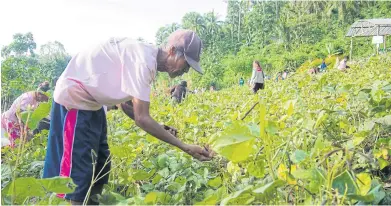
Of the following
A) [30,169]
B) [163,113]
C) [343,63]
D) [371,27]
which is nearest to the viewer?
[30,169]

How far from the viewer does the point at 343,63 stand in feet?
31.5

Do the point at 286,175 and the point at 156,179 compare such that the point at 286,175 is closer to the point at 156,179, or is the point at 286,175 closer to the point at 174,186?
the point at 174,186

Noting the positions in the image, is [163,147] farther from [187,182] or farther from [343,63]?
[343,63]

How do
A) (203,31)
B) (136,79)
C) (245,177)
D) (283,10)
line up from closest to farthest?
(245,177) → (136,79) → (203,31) → (283,10)

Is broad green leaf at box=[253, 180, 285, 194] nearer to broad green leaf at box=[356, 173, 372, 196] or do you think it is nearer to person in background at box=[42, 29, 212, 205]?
broad green leaf at box=[356, 173, 372, 196]

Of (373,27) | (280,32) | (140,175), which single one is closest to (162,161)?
(140,175)

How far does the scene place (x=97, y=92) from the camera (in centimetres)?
198

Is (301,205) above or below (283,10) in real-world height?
above

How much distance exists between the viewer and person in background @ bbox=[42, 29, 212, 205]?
1.92 metres

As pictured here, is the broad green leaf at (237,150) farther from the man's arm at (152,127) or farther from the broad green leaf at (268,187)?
the man's arm at (152,127)

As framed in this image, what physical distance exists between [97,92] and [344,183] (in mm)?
1204

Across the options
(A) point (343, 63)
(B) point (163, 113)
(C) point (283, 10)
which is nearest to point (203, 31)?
(C) point (283, 10)

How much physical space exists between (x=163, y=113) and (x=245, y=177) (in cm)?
261

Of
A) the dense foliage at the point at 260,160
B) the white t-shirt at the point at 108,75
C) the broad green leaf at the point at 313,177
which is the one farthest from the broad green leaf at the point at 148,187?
the broad green leaf at the point at 313,177
